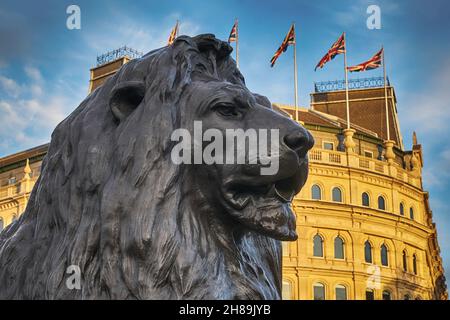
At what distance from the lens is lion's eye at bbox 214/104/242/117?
286cm

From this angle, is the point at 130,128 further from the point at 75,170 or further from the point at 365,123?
the point at 365,123

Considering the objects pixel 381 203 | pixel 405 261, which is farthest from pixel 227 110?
pixel 405 261

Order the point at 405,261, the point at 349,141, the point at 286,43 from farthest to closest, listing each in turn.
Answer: the point at 405,261
the point at 349,141
the point at 286,43

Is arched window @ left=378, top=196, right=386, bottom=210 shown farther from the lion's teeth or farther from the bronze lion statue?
the lion's teeth

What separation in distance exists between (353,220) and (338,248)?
1900 millimetres

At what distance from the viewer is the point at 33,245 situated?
3.15m

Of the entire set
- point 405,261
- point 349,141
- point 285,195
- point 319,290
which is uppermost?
point 349,141

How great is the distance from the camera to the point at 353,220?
4656cm

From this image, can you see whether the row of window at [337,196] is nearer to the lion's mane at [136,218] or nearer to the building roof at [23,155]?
the building roof at [23,155]

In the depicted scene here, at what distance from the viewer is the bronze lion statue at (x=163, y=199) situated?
106 inches

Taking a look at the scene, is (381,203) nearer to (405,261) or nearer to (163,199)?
(405,261)

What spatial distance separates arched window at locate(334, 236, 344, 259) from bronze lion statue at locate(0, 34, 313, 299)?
1729 inches

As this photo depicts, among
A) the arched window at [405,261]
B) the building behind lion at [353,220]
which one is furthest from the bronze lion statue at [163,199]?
the arched window at [405,261]
